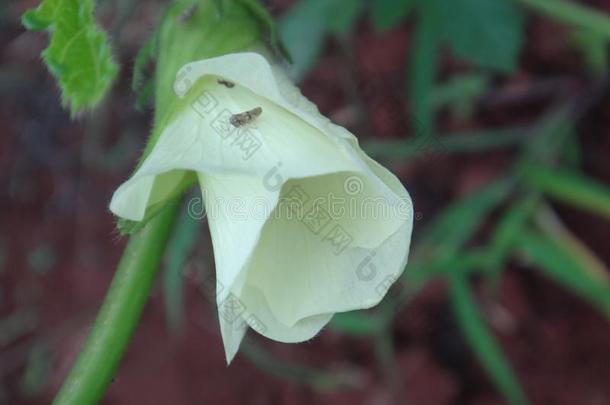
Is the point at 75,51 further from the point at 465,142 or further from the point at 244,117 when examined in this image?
the point at 465,142

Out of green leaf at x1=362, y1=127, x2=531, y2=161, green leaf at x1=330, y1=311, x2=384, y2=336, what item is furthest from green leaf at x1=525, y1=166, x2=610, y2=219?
green leaf at x1=330, y1=311, x2=384, y2=336

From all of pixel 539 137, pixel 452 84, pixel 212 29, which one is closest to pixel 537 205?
pixel 539 137

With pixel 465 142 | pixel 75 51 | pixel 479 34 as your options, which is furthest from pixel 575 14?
pixel 75 51

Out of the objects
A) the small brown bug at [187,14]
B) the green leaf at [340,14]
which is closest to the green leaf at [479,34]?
the green leaf at [340,14]

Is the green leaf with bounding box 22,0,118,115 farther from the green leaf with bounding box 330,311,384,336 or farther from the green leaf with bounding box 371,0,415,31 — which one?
the green leaf with bounding box 330,311,384,336

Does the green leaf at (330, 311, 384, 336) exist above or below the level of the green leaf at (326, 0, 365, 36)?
below

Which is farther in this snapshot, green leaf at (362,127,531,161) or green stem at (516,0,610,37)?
green leaf at (362,127,531,161)

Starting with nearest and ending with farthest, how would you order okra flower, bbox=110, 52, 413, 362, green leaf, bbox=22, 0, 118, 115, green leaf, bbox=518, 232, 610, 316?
okra flower, bbox=110, 52, 413, 362 → green leaf, bbox=22, 0, 118, 115 → green leaf, bbox=518, 232, 610, 316

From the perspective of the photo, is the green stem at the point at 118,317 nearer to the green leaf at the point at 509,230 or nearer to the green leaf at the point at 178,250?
the green leaf at the point at 178,250
